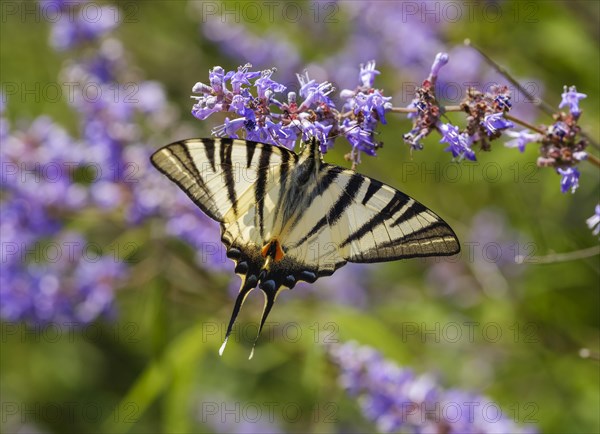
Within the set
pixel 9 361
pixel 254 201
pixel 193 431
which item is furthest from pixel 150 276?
pixel 9 361

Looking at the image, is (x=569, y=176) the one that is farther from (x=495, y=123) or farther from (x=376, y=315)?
(x=376, y=315)

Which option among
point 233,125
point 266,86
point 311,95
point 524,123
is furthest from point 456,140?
point 233,125

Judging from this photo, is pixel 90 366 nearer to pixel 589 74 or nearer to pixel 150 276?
pixel 150 276

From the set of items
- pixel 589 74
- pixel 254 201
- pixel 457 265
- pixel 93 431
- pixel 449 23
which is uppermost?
pixel 449 23

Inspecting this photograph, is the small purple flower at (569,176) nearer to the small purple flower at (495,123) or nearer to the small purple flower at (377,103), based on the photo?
the small purple flower at (495,123)

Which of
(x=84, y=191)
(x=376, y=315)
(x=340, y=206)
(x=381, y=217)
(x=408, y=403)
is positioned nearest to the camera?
(x=381, y=217)

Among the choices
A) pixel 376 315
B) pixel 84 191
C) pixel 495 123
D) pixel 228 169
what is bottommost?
pixel 228 169

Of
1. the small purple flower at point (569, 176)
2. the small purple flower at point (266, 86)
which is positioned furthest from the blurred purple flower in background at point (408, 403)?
the small purple flower at point (266, 86)
